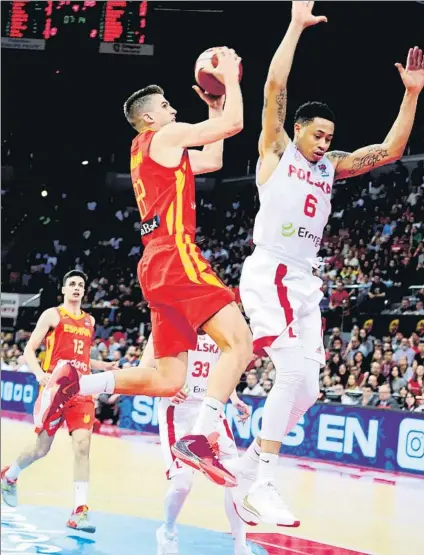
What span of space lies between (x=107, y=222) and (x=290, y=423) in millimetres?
21278

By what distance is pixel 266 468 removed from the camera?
189 inches

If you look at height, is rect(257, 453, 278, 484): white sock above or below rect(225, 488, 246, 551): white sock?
above

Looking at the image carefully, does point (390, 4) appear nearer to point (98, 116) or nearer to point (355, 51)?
point (355, 51)

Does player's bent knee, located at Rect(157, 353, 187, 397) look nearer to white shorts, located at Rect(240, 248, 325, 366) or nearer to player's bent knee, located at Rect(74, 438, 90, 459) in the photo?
white shorts, located at Rect(240, 248, 325, 366)

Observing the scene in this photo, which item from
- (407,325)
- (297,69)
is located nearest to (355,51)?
(297,69)

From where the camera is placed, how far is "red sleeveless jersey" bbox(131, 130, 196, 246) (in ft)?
16.9

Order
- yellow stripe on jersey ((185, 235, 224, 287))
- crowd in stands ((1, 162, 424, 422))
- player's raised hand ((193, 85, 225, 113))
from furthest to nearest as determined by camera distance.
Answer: crowd in stands ((1, 162, 424, 422))
player's raised hand ((193, 85, 225, 113))
yellow stripe on jersey ((185, 235, 224, 287))

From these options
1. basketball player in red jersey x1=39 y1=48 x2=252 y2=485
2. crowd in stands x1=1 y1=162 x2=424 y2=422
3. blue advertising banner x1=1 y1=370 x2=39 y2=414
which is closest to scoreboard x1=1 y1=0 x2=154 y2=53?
crowd in stands x1=1 y1=162 x2=424 y2=422

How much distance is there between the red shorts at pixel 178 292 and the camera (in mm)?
4918

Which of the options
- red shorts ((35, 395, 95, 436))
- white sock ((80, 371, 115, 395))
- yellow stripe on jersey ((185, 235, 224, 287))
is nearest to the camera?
yellow stripe on jersey ((185, 235, 224, 287))

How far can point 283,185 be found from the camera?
16.6 feet

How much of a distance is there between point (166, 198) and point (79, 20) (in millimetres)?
11481

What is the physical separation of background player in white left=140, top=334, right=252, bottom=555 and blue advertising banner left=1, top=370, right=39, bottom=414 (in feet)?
38.3

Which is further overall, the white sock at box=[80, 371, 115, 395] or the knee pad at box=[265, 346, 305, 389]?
the white sock at box=[80, 371, 115, 395]
